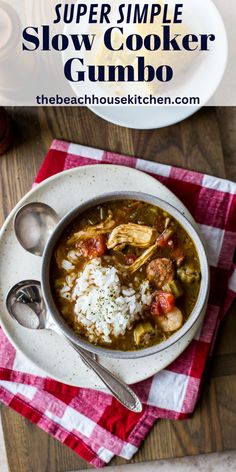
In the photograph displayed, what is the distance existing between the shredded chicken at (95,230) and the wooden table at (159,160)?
1.16 feet

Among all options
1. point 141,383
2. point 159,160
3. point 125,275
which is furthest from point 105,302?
point 159,160

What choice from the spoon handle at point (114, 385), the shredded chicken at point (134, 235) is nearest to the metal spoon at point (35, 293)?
the spoon handle at point (114, 385)

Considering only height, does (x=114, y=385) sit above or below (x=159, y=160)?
below

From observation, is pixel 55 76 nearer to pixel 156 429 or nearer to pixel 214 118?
pixel 214 118

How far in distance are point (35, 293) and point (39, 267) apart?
89mm

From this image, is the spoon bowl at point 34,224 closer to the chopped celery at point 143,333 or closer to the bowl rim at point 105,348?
the bowl rim at point 105,348

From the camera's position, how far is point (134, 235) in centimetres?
206

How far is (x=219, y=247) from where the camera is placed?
227cm

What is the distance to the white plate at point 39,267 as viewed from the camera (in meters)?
2.17

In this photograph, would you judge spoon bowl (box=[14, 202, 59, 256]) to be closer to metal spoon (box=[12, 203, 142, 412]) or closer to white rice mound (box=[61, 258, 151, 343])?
metal spoon (box=[12, 203, 142, 412])

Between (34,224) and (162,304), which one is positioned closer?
(162,304)

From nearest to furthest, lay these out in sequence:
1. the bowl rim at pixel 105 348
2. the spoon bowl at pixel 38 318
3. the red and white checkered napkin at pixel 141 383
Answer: the bowl rim at pixel 105 348 → the spoon bowl at pixel 38 318 → the red and white checkered napkin at pixel 141 383

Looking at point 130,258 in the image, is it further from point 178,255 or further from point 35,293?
point 35,293

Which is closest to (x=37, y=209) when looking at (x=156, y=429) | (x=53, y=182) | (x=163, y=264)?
(x=53, y=182)
